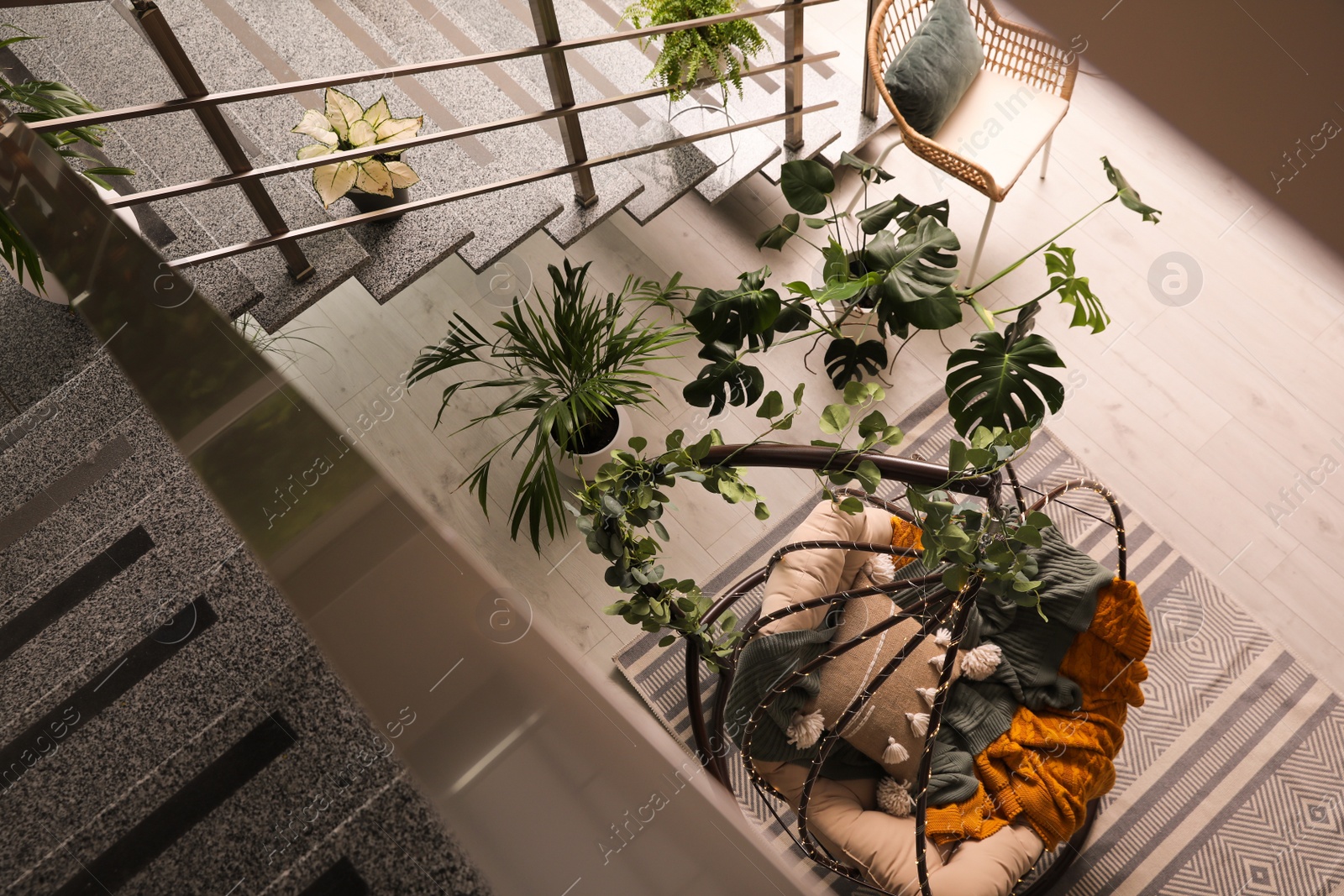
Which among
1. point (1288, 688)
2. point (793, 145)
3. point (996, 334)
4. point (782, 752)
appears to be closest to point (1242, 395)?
point (1288, 688)

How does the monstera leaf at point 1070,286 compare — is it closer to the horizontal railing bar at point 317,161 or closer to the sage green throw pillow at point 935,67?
the sage green throw pillow at point 935,67

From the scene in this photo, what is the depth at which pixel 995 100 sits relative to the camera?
3.35 metres

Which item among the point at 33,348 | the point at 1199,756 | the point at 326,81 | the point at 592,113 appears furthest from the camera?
the point at 592,113

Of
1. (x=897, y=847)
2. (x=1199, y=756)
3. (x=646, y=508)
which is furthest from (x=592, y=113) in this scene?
(x=1199, y=756)

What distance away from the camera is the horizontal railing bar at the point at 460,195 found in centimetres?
251

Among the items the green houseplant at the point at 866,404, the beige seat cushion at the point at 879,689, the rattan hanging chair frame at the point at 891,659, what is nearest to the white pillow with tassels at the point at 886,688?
the beige seat cushion at the point at 879,689

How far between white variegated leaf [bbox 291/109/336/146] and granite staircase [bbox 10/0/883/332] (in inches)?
6.1

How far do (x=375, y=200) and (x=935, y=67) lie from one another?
182 cm

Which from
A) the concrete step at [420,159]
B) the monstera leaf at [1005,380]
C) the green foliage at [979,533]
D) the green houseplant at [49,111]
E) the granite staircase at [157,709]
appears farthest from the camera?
the concrete step at [420,159]

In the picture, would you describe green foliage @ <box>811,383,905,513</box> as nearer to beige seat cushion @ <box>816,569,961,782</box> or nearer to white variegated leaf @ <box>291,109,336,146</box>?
beige seat cushion @ <box>816,569,961,782</box>

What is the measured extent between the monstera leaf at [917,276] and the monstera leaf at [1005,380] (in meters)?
0.11

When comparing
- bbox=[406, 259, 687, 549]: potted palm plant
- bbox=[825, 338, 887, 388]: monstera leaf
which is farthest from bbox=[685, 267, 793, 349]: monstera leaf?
bbox=[825, 338, 887, 388]: monstera leaf

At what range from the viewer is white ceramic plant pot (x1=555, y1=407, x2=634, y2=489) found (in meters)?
2.99

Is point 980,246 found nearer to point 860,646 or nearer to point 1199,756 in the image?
point 860,646
